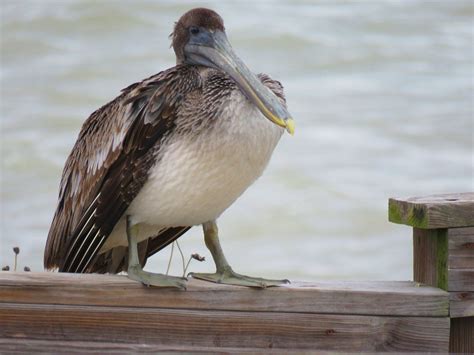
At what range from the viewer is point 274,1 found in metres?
17.2

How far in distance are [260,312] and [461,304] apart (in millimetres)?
594

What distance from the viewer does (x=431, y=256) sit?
362 cm

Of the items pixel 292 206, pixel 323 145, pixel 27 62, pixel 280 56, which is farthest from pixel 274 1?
pixel 292 206

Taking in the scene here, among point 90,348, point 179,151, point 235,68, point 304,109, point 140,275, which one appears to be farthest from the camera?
point 304,109

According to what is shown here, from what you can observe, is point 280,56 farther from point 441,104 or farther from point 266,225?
point 266,225

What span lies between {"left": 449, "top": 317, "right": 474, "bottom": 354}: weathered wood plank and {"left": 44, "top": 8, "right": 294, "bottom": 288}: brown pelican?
0.62 metres

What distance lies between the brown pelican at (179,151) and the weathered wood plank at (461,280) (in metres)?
0.59

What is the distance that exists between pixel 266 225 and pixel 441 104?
342cm

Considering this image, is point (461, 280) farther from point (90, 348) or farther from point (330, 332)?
point (90, 348)

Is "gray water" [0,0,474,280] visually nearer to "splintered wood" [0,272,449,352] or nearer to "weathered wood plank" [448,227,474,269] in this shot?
"splintered wood" [0,272,449,352]

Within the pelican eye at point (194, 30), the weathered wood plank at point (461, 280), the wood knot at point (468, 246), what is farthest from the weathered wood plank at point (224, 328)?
the pelican eye at point (194, 30)

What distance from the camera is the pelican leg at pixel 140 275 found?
3623 millimetres

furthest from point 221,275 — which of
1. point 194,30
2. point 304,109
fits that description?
point 304,109

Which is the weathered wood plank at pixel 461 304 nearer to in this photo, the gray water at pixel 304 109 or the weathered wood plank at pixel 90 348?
the weathered wood plank at pixel 90 348
